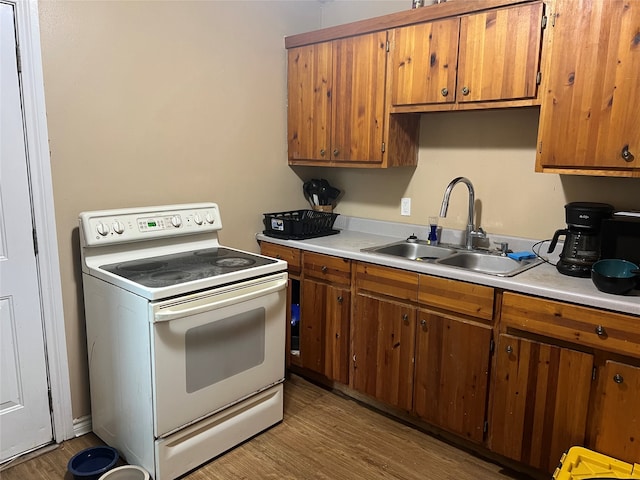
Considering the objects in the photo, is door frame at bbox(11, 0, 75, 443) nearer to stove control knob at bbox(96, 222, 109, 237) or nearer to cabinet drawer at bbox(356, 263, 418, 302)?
stove control knob at bbox(96, 222, 109, 237)

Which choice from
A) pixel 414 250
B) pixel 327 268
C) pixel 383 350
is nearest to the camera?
pixel 383 350

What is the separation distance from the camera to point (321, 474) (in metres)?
2.15

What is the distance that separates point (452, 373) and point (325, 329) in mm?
798

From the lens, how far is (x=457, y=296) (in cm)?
218

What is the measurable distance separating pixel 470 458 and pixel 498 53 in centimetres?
190

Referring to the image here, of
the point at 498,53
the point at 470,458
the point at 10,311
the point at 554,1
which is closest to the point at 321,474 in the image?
the point at 470,458

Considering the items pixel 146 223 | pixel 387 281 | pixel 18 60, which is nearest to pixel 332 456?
pixel 387 281

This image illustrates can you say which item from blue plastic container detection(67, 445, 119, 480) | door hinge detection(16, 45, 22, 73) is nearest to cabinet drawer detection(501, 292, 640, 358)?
blue plastic container detection(67, 445, 119, 480)

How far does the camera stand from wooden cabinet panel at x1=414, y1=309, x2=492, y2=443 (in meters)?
2.16

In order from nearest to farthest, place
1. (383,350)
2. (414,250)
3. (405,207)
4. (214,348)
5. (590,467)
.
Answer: (590,467)
(214,348)
(383,350)
(414,250)
(405,207)

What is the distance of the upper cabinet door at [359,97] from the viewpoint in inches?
105

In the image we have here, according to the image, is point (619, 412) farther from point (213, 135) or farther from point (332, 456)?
point (213, 135)

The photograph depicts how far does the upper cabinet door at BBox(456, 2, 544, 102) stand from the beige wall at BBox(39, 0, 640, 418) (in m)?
0.31

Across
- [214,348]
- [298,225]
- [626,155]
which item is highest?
[626,155]
